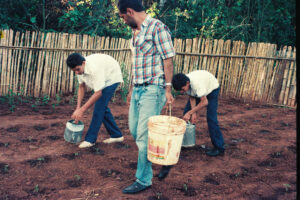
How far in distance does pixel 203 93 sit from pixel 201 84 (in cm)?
12

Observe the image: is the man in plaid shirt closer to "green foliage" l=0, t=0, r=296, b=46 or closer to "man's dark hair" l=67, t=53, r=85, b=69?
"man's dark hair" l=67, t=53, r=85, b=69

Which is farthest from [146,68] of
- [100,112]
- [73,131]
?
[73,131]

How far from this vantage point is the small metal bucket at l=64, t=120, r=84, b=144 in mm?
3971

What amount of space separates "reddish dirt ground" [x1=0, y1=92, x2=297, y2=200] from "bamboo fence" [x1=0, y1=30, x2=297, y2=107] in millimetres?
1144

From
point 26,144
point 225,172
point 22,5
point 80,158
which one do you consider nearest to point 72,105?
point 26,144

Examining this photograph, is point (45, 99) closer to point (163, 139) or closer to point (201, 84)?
point (201, 84)

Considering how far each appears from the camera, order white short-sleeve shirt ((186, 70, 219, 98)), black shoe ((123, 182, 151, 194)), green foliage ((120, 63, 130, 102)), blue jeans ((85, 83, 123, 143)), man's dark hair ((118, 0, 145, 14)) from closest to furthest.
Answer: man's dark hair ((118, 0, 145, 14)), black shoe ((123, 182, 151, 194)), white short-sleeve shirt ((186, 70, 219, 98)), blue jeans ((85, 83, 123, 143)), green foliage ((120, 63, 130, 102))

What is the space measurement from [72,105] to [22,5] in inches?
133

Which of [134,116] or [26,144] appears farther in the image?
[26,144]

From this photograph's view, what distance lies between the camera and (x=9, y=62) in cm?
604

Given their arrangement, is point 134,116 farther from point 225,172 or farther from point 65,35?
point 65,35

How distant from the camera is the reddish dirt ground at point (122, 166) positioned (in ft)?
9.98

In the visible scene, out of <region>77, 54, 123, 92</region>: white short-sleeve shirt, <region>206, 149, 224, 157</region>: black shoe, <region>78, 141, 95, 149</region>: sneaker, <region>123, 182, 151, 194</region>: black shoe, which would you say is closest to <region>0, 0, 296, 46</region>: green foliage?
<region>77, 54, 123, 92</region>: white short-sleeve shirt

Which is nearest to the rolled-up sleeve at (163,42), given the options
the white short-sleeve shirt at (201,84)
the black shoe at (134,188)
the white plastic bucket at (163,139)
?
the white plastic bucket at (163,139)
